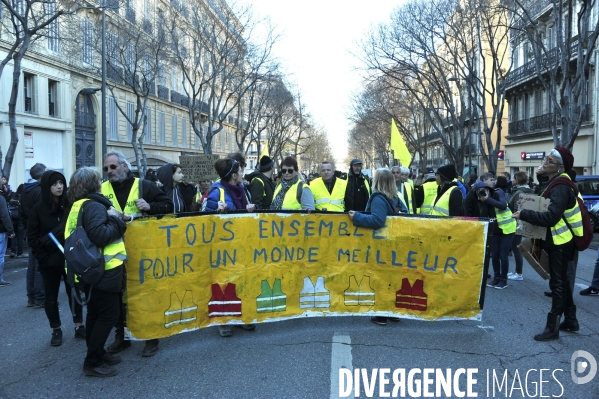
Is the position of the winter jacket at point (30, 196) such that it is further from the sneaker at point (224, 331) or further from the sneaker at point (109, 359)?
the sneaker at point (224, 331)

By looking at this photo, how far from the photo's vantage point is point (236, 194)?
5.86 m

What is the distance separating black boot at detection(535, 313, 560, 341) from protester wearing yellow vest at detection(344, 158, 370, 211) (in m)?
3.15

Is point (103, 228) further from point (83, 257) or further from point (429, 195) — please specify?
point (429, 195)

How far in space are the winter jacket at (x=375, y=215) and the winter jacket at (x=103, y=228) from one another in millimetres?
2331

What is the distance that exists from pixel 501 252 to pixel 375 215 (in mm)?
3378

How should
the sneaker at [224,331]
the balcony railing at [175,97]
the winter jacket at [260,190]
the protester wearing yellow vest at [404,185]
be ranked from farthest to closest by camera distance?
the balcony railing at [175,97], the protester wearing yellow vest at [404,185], the winter jacket at [260,190], the sneaker at [224,331]

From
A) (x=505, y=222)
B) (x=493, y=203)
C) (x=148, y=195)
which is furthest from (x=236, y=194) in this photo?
(x=505, y=222)

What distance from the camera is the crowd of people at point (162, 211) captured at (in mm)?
4285

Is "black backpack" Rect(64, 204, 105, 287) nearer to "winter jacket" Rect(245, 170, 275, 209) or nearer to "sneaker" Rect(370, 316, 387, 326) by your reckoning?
"sneaker" Rect(370, 316, 387, 326)

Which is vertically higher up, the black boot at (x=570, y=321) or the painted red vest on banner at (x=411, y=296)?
the painted red vest on banner at (x=411, y=296)

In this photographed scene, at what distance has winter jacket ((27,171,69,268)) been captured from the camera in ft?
16.6

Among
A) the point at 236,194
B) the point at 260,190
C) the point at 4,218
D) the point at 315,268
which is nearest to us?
the point at 315,268

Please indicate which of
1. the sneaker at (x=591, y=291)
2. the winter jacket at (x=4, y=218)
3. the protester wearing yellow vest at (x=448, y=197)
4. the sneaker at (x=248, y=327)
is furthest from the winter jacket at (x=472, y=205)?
the winter jacket at (x=4, y=218)

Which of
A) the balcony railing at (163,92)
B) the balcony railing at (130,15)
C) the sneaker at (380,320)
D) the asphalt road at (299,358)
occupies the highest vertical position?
the balcony railing at (130,15)
